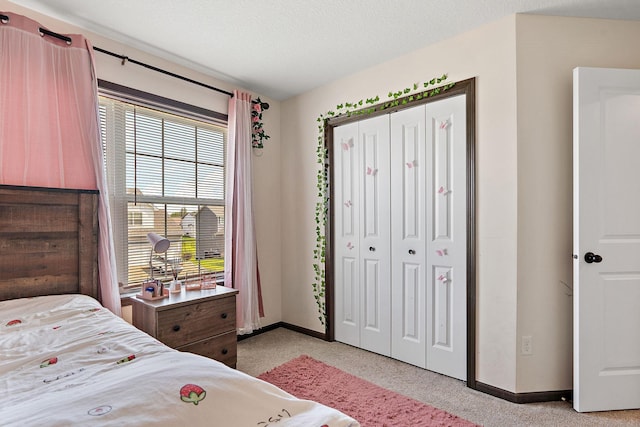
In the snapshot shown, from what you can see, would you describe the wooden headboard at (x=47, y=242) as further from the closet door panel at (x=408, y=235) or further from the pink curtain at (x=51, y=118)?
the closet door panel at (x=408, y=235)

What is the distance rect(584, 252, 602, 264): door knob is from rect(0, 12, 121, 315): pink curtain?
300 cm

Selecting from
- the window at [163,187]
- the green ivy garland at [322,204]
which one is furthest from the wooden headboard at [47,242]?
the green ivy garland at [322,204]

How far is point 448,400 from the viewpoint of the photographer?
216 centimetres

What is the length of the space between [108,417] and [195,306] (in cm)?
160

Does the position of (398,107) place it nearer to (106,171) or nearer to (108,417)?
(106,171)

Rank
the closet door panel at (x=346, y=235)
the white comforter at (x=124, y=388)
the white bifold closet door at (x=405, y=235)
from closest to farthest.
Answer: the white comforter at (x=124, y=388) < the white bifold closet door at (x=405, y=235) < the closet door panel at (x=346, y=235)

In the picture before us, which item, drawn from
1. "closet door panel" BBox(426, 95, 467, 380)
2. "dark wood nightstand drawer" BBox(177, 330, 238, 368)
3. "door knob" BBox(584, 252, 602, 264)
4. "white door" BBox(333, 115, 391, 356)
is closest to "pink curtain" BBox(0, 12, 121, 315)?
"dark wood nightstand drawer" BBox(177, 330, 238, 368)

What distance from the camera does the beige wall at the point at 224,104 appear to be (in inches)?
91.7

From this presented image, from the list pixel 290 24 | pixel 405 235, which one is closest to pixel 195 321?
pixel 405 235

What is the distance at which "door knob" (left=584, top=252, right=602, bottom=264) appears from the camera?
2014mm

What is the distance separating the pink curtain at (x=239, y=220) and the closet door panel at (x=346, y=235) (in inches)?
32.7

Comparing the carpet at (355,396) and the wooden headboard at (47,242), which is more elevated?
the wooden headboard at (47,242)

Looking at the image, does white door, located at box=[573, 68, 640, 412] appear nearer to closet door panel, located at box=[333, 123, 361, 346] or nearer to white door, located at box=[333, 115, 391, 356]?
white door, located at box=[333, 115, 391, 356]

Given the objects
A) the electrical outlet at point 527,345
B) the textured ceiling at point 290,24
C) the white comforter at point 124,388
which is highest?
the textured ceiling at point 290,24
